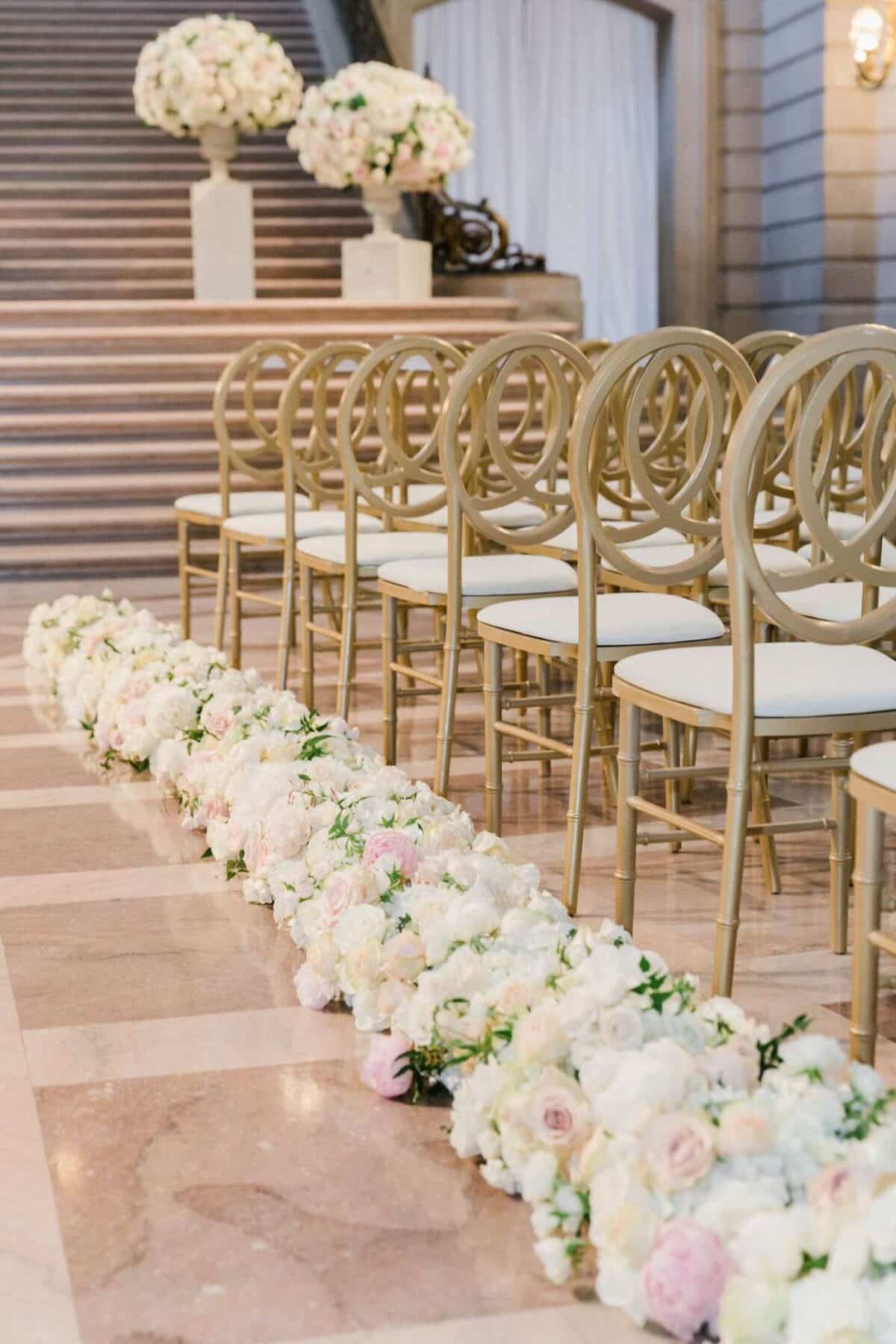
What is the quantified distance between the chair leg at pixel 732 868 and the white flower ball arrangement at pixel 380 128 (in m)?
7.20

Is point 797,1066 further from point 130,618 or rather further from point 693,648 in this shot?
point 130,618

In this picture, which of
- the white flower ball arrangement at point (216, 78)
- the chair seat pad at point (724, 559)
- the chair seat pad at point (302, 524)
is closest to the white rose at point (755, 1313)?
the chair seat pad at point (724, 559)

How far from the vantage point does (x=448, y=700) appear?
3.71 metres

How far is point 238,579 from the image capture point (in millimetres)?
5223

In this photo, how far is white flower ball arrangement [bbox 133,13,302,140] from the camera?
9.20 metres

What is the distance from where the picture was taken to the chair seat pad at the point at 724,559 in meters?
3.71

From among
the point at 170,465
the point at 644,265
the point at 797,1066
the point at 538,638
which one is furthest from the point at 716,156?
the point at 797,1066

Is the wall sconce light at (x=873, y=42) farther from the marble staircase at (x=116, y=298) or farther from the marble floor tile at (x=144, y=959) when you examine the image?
the marble floor tile at (x=144, y=959)

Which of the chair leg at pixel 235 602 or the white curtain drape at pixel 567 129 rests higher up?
the white curtain drape at pixel 567 129

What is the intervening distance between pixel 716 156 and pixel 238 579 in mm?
8365

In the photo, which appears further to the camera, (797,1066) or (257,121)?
Result: (257,121)

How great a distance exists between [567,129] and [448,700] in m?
11.7

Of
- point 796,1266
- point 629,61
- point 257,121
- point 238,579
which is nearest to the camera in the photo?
point 796,1266

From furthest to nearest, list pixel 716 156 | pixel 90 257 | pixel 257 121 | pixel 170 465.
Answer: pixel 716 156 < pixel 90 257 < pixel 257 121 < pixel 170 465
